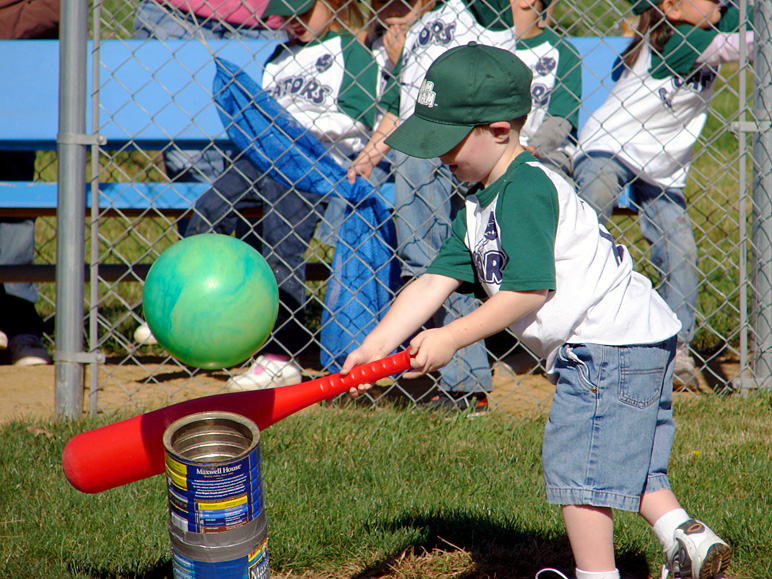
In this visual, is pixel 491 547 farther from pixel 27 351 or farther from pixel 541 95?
pixel 27 351

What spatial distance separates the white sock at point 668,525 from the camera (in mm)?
1903

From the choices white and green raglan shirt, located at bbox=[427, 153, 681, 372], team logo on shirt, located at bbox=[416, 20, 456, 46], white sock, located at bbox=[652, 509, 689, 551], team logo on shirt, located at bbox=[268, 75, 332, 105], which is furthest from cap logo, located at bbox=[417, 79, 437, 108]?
team logo on shirt, located at bbox=[268, 75, 332, 105]

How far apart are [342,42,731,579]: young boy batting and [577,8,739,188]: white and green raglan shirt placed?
1.74 m

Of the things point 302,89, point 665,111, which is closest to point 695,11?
point 665,111

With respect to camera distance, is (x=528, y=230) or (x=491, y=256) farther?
(x=491, y=256)

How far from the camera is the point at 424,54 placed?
11.2 feet

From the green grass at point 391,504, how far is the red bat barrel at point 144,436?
46 cm

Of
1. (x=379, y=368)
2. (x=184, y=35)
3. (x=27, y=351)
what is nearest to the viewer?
(x=379, y=368)

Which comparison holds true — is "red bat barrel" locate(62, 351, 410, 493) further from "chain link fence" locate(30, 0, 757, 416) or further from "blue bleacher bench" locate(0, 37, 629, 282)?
"blue bleacher bench" locate(0, 37, 629, 282)

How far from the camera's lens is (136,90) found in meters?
4.09

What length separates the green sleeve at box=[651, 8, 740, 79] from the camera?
3.51 metres

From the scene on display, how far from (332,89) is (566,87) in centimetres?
113

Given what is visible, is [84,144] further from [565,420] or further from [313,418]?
[565,420]

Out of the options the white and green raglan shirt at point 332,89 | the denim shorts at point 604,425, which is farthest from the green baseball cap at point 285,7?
the denim shorts at point 604,425
